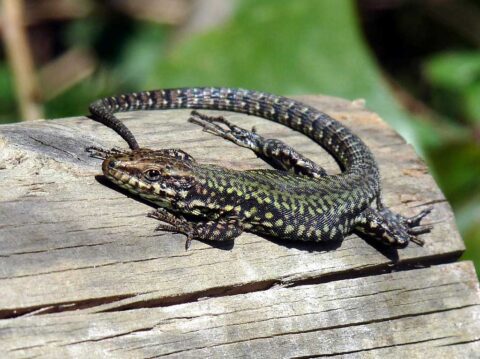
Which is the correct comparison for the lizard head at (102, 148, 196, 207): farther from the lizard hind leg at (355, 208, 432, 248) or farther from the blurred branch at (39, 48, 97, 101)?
the blurred branch at (39, 48, 97, 101)

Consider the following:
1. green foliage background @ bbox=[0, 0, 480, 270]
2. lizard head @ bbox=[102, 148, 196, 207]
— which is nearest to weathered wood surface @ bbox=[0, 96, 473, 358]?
lizard head @ bbox=[102, 148, 196, 207]

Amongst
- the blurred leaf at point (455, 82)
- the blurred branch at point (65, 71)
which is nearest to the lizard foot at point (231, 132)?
the blurred branch at point (65, 71)

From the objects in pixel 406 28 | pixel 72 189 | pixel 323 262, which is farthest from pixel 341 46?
pixel 406 28

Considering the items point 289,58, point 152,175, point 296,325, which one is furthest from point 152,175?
point 289,58

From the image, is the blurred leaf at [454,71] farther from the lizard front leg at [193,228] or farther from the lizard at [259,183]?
the lizard front leg at [193,228]

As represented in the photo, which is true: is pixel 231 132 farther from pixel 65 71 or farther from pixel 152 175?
pixel 65 71

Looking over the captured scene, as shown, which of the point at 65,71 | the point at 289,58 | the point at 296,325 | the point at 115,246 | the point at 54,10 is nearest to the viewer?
the point at 115,246
